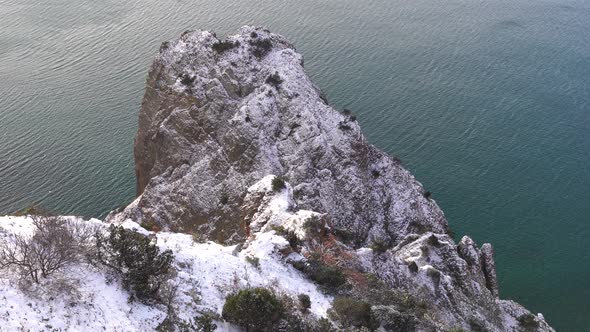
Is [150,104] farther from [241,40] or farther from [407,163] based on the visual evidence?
[407,163]

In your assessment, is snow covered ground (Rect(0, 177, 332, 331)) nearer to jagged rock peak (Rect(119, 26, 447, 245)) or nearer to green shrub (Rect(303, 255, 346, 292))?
green shrub (Rect(303, 255, 346, 292))

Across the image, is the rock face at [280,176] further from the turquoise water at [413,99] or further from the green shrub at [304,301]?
the turquoise water at [413,99]

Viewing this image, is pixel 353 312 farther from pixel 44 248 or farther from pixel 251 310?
pixel 44 248

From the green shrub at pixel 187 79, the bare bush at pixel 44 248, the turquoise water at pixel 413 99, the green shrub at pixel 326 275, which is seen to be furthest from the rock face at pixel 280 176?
the bare bush at pixel 44 248

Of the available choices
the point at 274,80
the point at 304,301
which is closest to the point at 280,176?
the point at 274,80

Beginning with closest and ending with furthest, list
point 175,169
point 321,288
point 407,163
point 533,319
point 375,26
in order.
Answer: point 321,288
point 533,319
point 175,169
point 407,163
point 375,26

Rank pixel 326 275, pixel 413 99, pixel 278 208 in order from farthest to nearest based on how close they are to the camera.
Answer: pixel 413 99, pixel 278 208, pixel 326 275

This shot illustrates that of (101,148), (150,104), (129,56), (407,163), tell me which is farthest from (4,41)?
(407,163)
